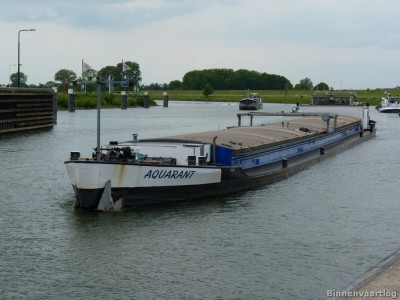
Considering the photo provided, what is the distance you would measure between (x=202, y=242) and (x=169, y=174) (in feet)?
16.5

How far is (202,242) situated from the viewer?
22.3 metres

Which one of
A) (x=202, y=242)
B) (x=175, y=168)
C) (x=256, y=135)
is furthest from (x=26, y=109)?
(x=202, y=242)

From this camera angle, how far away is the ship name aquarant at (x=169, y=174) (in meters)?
26.4

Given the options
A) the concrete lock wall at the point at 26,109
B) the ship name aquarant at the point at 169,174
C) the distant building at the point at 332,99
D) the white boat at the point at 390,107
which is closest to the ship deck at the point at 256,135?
the ship name aquarant at the point at 169,174

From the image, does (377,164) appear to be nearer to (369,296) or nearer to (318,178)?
(318,178)

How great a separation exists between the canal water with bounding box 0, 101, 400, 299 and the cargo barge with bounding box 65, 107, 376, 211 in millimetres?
517

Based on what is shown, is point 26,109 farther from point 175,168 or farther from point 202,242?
point 202,242

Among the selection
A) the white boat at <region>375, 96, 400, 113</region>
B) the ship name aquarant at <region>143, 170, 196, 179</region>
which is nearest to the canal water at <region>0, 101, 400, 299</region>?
the ship name aquarant at <region>143, 170, 196, 179</region>

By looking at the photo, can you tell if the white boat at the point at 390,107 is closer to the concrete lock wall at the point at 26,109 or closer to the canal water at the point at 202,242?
the concrete lock wall at the point at 26,109

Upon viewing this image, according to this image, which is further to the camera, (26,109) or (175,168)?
(26,109)

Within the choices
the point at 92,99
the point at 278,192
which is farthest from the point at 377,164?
the point at 92,99

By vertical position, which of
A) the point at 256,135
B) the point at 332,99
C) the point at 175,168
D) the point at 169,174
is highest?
the point at 332,99

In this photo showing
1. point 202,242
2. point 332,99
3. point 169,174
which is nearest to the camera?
point 202,242

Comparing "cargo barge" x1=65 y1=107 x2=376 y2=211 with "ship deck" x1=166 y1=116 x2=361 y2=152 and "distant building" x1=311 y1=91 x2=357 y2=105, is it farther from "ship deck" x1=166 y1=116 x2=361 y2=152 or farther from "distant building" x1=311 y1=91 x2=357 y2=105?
"distant building" x1=311 y1=91 x2=357 y2=105
